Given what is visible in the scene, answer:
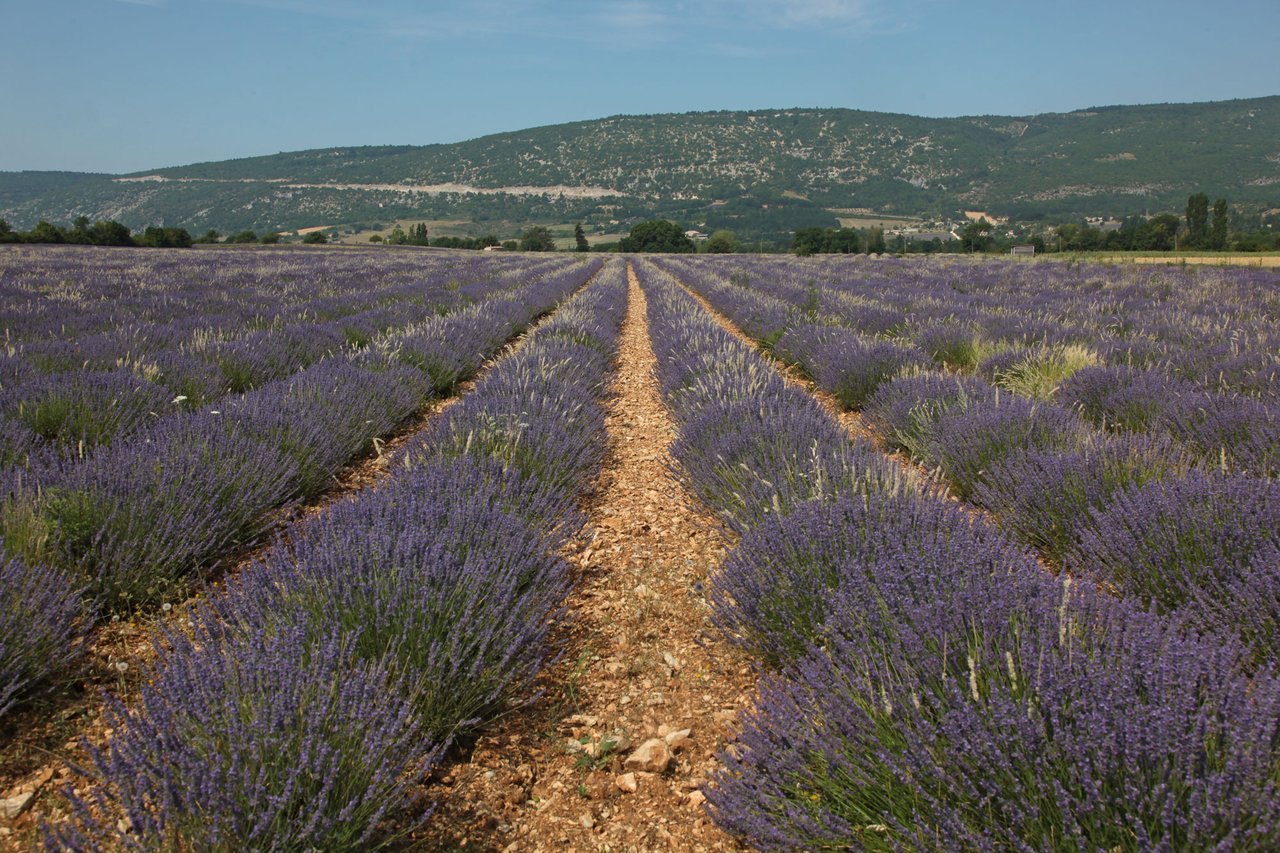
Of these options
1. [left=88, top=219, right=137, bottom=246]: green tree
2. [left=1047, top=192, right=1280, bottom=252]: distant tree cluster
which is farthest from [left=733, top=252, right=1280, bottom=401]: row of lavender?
[left=88, top=219, right=137, bottom=246]: green tree

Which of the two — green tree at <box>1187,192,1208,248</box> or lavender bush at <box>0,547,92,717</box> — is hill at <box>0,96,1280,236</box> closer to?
green tree at <box>1187,192,1208,248</box>

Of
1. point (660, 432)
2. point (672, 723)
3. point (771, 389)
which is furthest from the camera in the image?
point (660, 432)

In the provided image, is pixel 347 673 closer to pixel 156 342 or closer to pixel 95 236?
pixel 156 342

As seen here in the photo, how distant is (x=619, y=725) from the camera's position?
2230 mm

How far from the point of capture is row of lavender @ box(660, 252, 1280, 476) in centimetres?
415

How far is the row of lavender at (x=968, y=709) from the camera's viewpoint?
1226mm

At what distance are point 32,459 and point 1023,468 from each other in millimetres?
4681

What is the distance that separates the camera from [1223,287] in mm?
13414

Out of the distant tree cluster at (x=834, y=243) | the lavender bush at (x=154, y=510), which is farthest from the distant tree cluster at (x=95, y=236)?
the lavender bush at (x=154, y=510)

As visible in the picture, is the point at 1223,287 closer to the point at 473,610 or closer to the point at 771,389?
the point at 771,389

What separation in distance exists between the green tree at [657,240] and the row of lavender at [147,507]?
6194cm

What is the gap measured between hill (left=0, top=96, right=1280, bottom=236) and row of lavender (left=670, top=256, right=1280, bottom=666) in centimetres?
10456

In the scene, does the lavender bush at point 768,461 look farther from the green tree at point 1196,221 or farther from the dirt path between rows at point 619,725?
the green tree at point 1196,221

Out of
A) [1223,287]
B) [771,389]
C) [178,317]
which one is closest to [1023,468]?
[771,389]
